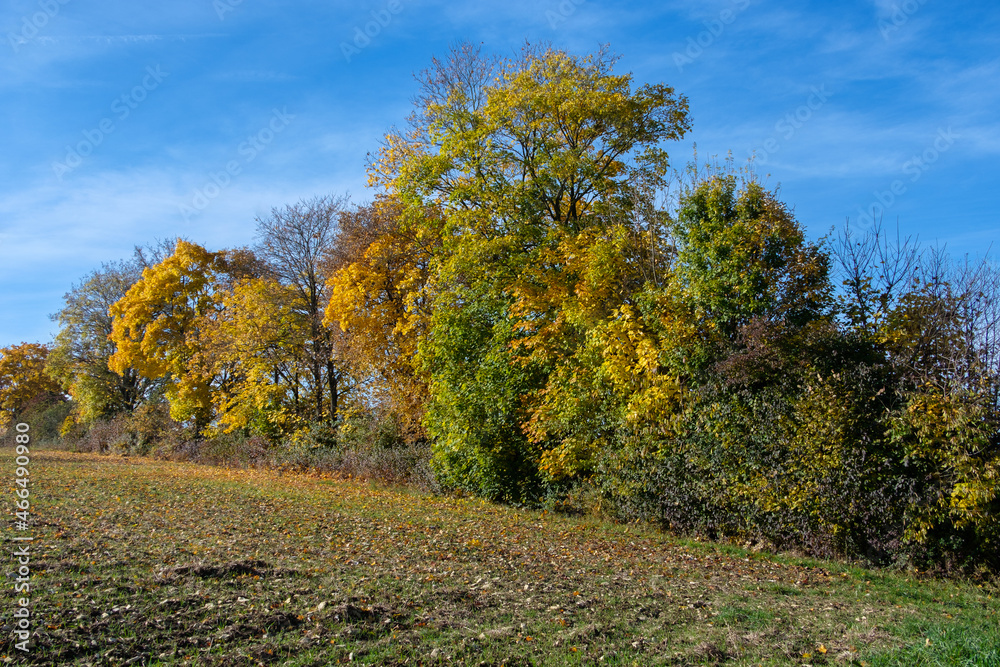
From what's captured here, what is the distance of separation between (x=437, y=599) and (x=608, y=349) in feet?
23.7

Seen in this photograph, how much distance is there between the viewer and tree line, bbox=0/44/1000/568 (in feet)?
32.8

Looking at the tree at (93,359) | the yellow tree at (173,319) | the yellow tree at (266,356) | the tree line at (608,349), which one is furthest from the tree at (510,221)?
the tree at (93,359)

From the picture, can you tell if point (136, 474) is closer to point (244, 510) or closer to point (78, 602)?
point (244, 510)

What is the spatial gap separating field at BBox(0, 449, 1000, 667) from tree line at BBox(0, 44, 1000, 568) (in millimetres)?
1348

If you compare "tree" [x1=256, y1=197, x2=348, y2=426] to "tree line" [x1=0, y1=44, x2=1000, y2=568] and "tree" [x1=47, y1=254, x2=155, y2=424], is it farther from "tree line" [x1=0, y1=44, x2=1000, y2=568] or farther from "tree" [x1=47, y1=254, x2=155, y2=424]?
"tree" [x1=47, y1=254, x2=155, y2=424]

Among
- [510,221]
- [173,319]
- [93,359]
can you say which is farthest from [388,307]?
[93,359]

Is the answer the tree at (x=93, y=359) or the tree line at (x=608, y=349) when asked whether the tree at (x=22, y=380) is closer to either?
the tree at (x=93, y=359)

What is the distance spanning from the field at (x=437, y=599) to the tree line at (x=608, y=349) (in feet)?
4.42

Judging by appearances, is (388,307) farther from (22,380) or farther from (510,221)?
(22,380)

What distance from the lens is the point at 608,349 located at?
1311 centimetres

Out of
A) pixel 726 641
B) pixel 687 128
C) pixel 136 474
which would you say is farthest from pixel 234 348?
pixel 726 641

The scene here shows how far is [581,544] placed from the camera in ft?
36.7

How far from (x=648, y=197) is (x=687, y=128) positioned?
5.21 meters

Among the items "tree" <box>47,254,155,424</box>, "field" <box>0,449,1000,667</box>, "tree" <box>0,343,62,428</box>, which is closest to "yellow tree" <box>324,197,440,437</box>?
"field" <box>0,449,1000,667</box>
